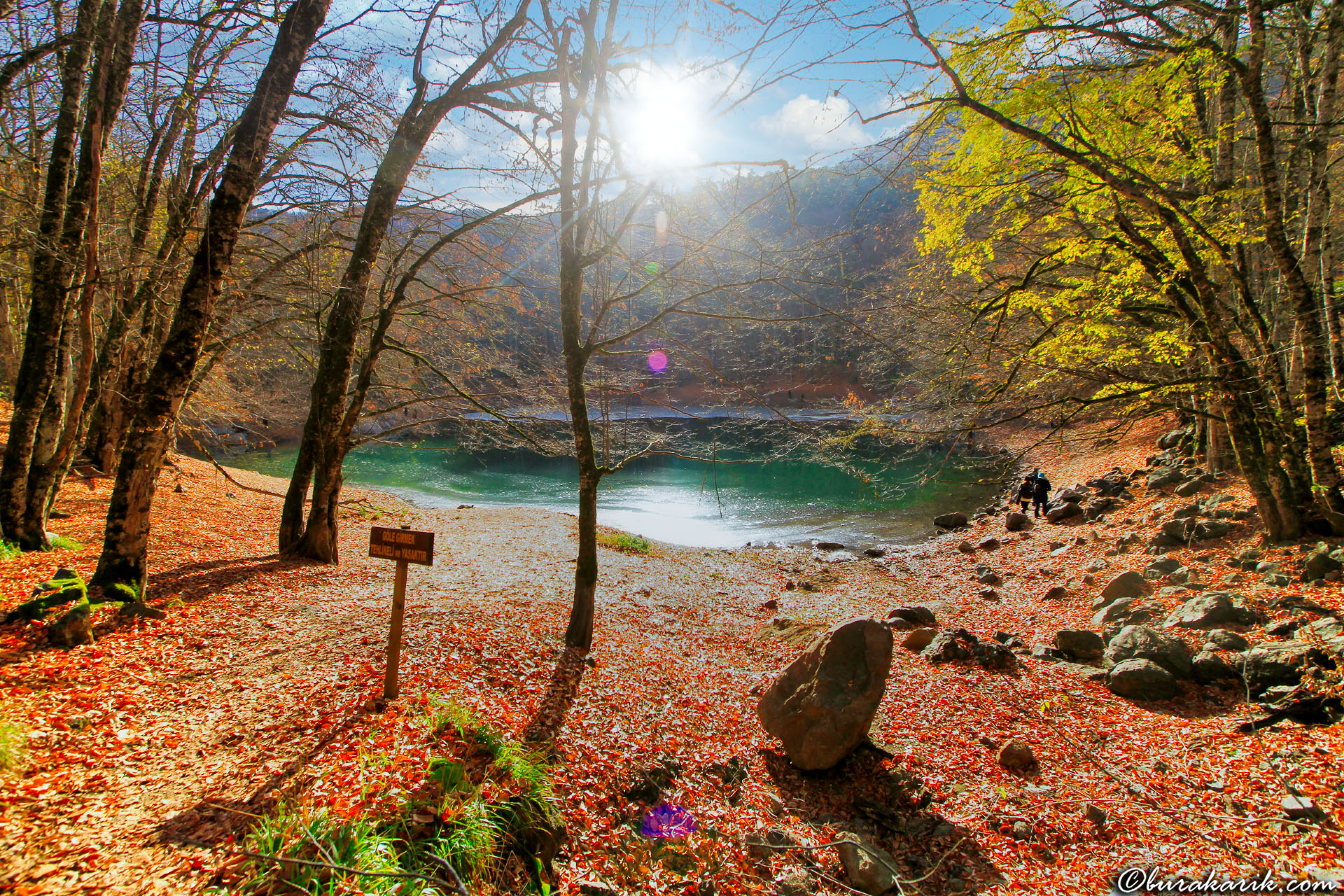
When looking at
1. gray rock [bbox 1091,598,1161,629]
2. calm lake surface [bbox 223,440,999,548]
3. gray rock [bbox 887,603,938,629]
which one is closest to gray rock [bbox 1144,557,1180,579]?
gray rock [bbox 1091,598,1161,629]

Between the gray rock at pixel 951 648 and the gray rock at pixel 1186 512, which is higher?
the gray rock at pixel 1186 512

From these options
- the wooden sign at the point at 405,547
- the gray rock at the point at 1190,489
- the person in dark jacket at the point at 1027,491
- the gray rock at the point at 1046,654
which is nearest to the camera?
the wooden sign at the point at 405,547

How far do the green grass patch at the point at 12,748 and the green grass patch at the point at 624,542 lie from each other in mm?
10927

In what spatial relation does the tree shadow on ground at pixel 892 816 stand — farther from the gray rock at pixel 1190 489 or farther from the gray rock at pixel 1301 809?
the gray rock at pixel 1190 489

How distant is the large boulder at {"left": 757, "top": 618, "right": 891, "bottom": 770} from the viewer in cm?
410

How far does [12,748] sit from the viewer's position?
261cm

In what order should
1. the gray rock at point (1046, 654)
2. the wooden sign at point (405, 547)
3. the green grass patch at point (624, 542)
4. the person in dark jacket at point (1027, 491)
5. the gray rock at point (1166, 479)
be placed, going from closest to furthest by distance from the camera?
the wooden sign at point (405, 547) → the gray rock at point (1046, 654) → the gray rock at point (1166, 479) → the green grass patch at point (624, 542) → the person in dark jacket at point (1027, 491)

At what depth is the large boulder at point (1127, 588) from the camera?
24.2 ft

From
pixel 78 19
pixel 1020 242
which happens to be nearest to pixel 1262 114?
pixel 1020 242

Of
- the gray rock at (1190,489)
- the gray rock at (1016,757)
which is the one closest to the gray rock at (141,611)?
the gray rock at (1016,757)

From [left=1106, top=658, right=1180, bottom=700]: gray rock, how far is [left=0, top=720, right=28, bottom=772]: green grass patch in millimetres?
7591

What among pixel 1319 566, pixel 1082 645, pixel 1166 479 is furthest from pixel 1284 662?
pixel 1166 479

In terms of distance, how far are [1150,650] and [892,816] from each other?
3.41m

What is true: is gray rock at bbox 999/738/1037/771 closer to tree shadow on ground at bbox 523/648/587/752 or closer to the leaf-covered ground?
the leaf-covered ground
